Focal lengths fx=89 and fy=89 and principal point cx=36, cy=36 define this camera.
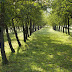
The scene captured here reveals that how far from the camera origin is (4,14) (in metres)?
9.77

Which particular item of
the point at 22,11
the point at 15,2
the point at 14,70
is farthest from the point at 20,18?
the point at 14,70

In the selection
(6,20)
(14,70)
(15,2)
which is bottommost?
(14,70)

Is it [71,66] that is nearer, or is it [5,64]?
[71,66]

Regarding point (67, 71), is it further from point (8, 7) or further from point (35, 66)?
point (8, 7)

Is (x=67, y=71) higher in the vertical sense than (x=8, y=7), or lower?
lower

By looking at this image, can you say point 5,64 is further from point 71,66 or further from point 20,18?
point 20,18

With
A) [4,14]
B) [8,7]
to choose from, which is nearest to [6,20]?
[4,14]

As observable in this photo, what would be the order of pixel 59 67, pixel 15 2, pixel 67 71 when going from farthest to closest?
pixel 15 2 < pixel 59 67 < pixel 67 71

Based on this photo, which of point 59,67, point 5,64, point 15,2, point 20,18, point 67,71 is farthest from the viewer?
point 20,18

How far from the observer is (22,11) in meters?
13.8

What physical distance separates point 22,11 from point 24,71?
29.6ft

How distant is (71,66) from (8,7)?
30.3 ft

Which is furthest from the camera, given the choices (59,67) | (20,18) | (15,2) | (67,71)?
(20,18)

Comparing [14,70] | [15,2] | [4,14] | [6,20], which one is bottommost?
[14,70]
